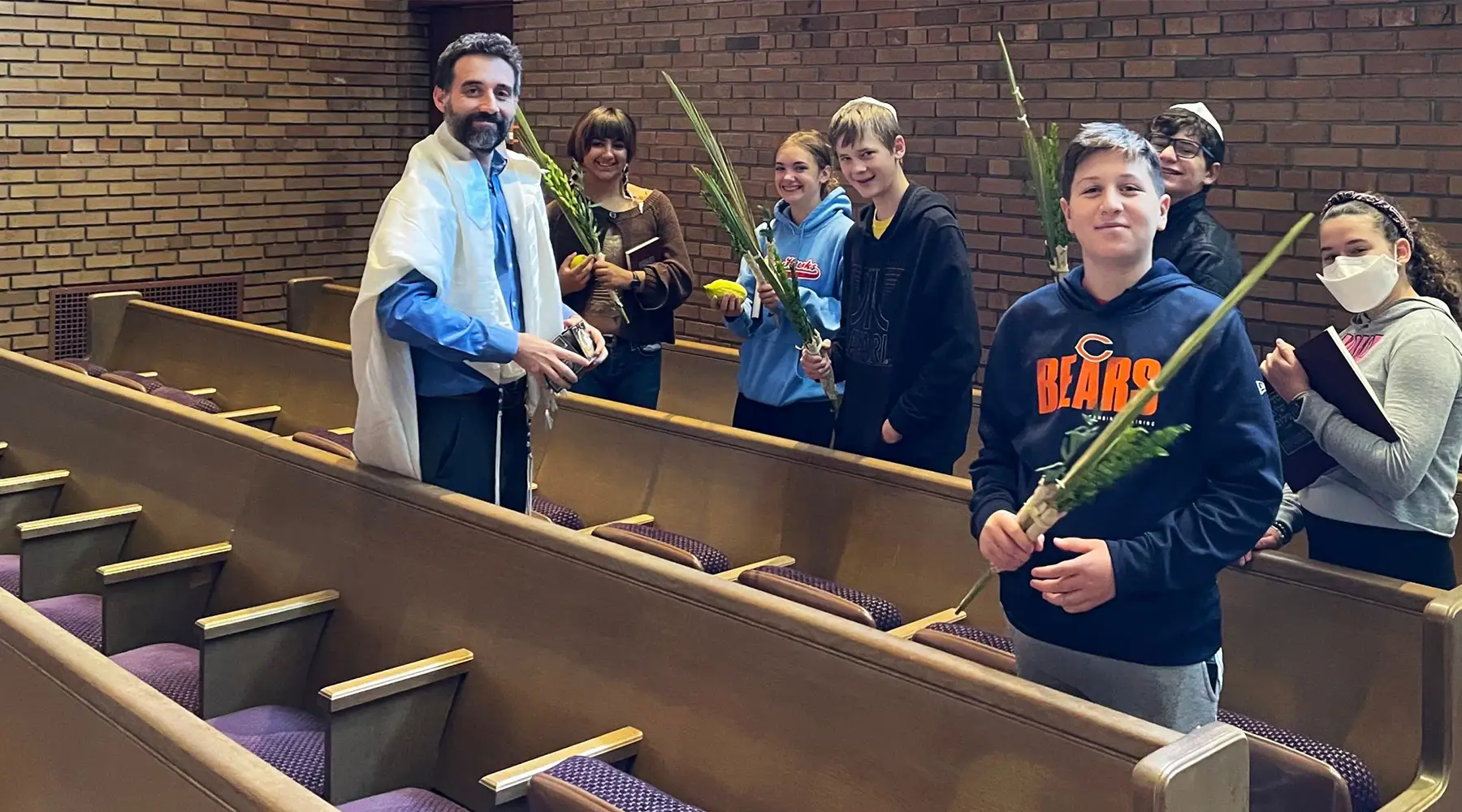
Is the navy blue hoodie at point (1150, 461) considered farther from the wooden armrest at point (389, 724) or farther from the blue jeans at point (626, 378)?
the blue jeans at point (626, 378)

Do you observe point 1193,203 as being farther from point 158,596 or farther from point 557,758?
point 158,596

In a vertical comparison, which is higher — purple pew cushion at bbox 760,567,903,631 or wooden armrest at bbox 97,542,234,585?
purple pew cushion at bbox 760,567,903,631

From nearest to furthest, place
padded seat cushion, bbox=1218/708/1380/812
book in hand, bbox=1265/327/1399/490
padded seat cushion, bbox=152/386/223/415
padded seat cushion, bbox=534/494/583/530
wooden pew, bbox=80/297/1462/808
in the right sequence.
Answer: padded seat cushion, bbox=1218/708/1380/812 → book in hand, bbox=1265/327/1399/490 → wooden pew, bbox=80/297/1462/808 → padded seat cushion, bbox=534/494/583/530 → padded seat cushion, bbox=152/386/223/415

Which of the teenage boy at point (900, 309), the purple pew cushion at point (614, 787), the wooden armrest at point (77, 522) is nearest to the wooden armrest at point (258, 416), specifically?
the wooden armrest at point (77, 522)

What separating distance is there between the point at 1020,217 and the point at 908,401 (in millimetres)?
2341

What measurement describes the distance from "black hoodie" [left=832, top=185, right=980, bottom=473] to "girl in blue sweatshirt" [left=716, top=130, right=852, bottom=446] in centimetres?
27

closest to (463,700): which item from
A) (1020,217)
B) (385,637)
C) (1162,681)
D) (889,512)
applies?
(385,637)

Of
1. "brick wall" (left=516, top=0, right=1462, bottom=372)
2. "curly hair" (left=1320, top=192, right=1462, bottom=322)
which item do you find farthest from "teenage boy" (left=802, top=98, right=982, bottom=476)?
"brick wall" (left=516, top=0, right=1462, bottom=372)

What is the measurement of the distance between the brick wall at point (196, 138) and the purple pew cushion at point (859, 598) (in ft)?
17.8

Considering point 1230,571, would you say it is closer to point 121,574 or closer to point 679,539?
point 679,539

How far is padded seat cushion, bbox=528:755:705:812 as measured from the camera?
2.15m

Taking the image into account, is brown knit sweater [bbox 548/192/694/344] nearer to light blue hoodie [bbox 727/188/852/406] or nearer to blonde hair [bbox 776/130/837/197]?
light blue hoodie [bbox 727/188/852/406]

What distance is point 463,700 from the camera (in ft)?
9.85

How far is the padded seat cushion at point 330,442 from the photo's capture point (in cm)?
399
